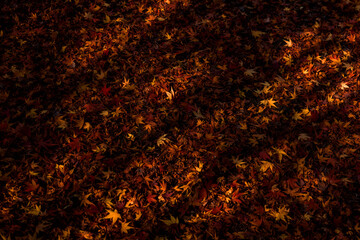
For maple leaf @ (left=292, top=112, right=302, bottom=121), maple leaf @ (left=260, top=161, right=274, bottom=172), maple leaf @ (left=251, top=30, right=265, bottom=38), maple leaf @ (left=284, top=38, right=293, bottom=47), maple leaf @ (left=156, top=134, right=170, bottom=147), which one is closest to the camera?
maple leaf @ (left=260, top=161, right=274, bottom=172)

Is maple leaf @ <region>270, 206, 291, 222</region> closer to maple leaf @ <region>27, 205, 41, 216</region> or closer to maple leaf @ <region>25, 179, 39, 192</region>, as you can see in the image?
maple leaf @ <region>27, 205, 41, 216</region>

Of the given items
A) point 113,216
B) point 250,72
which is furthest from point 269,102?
point 113,216

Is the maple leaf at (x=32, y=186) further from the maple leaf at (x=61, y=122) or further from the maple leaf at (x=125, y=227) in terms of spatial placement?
the maple leaf at (x=125, y=227)

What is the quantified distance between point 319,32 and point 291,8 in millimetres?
652

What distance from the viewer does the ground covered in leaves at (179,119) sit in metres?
2.23

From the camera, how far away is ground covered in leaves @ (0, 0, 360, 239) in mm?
2234

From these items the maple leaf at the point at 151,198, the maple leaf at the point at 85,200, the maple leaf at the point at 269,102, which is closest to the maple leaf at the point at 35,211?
the maple leaf at the point at 85,200

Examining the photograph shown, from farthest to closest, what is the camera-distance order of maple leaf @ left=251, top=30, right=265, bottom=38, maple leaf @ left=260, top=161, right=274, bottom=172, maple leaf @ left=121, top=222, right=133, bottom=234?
maple leaf @ left=251, top=30, right=265, bottom=38, maple leaf @ left=260, top=161, right=274, bottom=172, maple leaf @ left=121, top=222, right=133, bottom=234

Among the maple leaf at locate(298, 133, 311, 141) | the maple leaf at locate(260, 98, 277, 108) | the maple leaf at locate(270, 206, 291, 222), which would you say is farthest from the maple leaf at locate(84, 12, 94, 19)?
the maple leaf at locate(270, 206, 291, 222)

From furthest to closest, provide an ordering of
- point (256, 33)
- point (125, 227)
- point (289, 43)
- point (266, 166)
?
point (256, 33)
point (289, 43)
point (266, 166)
point (125, 227)

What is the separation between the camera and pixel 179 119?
9.10ft

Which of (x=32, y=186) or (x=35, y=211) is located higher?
(x=32, y=186)

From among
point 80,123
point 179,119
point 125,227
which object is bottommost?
point 125,227

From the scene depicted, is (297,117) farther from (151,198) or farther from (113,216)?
(113,216)
